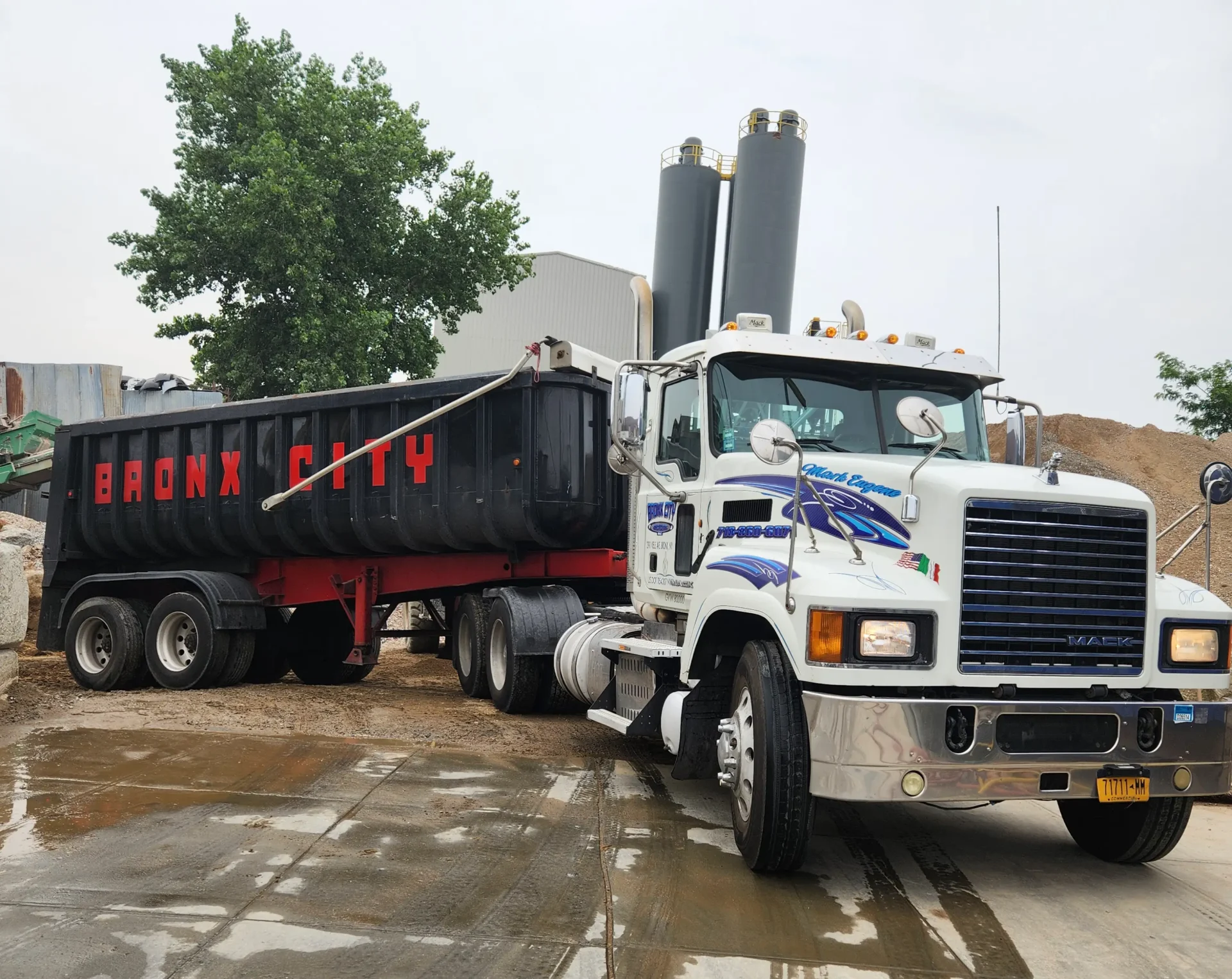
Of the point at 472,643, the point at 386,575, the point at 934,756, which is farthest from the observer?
the point at 386,575

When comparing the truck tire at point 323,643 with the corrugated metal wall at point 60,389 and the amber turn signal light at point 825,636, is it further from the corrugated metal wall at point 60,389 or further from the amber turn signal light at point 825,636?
the corrugated metal wall at point 60,389

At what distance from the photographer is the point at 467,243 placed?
86.3ft

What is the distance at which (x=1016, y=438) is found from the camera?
725 centimetres

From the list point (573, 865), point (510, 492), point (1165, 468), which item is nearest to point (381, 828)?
point (573, 865)

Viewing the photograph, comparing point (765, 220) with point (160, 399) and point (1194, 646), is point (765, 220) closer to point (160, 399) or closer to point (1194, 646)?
point (1194, 646)

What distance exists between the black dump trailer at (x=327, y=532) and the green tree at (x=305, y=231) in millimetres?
10537

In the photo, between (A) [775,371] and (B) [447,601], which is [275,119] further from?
(A) [775,371]

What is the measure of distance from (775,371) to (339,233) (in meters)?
20.4

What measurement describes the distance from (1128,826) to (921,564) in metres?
1.85

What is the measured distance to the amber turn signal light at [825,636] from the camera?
16.2 ft

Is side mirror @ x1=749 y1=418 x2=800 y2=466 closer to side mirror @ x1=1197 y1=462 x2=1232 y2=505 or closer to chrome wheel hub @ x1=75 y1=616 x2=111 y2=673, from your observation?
side mirror @ x1=1197 y1=462 x2=1232 y2=505

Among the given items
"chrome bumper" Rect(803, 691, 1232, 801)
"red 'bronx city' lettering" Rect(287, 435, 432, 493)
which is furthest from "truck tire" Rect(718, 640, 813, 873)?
"red 'bronx city' lettering" Rect(287, 435, 432, 493)

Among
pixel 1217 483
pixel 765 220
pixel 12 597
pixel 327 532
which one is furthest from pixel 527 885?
pixel 765 220

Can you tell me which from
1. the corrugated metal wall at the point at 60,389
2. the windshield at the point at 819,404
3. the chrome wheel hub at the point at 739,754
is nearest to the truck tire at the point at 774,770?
the chrome wheel hub at the point at 739,754
